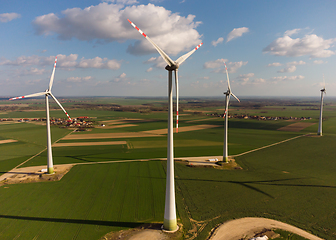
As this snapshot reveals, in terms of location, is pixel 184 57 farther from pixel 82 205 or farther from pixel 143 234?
pixel 82 205

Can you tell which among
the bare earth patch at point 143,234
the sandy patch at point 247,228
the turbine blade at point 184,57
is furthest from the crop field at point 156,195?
the turbine blade at point 184,57

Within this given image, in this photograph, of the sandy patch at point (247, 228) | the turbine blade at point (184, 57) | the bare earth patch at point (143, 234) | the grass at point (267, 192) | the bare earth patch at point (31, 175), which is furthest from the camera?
the bare earth patch at point (31, 175)

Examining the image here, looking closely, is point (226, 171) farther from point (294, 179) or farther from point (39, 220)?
point (39, 220)

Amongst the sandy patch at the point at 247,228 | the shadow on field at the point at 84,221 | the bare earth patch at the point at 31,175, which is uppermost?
the bare earth patch at the point at 31,175

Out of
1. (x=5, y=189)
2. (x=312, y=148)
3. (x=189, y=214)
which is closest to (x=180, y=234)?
(x=189, y=214)

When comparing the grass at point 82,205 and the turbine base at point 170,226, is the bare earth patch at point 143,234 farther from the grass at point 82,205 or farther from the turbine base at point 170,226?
the grass at point 82,205

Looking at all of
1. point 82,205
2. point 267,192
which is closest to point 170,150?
point 82,205
